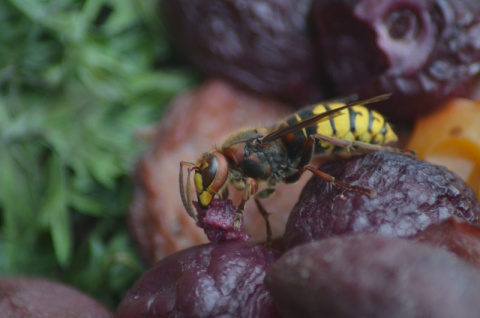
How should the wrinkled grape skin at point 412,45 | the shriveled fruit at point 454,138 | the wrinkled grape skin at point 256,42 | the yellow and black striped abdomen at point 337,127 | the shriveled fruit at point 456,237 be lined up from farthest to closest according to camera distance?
the wrinkled grape skin at point 256,42 → the wrinkled grape skin at point 412,45 → the shriveled fruit at point 454,138 → the yellow and black striped abdomen at point 337,127 → the shriveled fruit at point 456,237

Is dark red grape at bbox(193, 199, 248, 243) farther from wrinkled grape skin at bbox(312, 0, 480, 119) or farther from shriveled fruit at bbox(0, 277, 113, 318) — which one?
wrinkled grape skin at bbox(312, 0, 480, 119)

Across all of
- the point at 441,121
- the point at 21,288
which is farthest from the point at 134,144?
the point at 441,121

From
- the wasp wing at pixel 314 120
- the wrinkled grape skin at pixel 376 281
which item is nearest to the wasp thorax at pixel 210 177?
the wasp wing at pixel 314 120

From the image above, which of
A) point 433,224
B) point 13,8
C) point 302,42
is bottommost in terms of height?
point 433,224

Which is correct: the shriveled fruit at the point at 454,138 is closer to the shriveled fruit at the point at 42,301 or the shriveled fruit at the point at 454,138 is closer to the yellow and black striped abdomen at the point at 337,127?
the yellow and black striped abdomen at the point at 337,127

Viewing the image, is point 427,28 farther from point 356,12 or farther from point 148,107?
point 148,107
